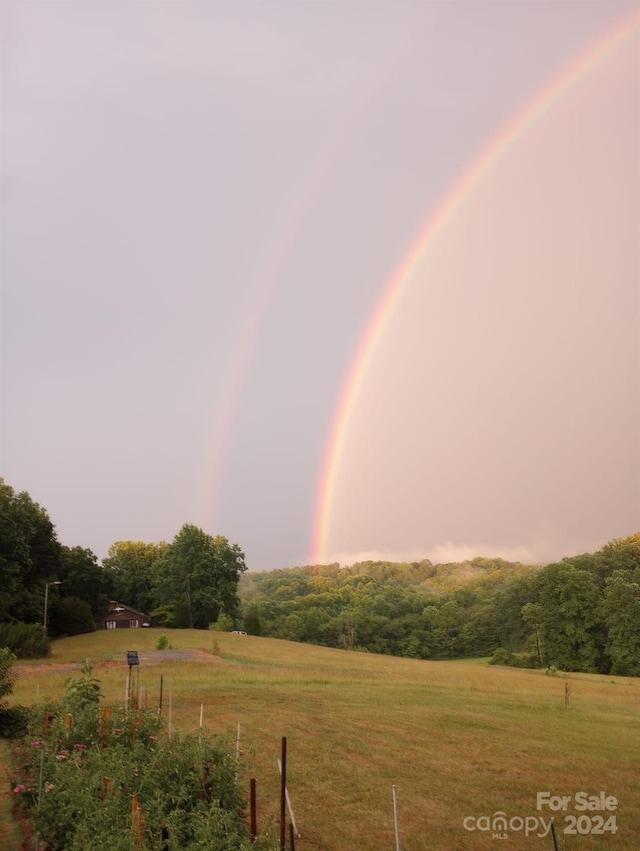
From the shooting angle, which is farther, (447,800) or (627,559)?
(627,559)

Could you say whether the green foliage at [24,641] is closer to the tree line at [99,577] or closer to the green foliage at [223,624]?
the tree line at [99,577]

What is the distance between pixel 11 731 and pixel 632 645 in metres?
68.8

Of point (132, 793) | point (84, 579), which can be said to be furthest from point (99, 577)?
point (132, 793)

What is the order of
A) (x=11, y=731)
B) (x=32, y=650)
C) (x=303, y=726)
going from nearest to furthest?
(x=11, y=731), (x=303, y=726), (x=32, y=650)

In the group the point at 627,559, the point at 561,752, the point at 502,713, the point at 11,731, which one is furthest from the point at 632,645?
the point at 11,731

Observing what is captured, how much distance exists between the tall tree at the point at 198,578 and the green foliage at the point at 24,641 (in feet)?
112

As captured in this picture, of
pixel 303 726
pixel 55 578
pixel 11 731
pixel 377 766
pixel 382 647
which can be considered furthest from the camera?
pixel 382 647

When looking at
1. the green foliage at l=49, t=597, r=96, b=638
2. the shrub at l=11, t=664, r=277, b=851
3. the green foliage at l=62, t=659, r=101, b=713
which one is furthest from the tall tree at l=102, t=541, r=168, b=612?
the shrub at l=11, t=664, r=277, b=851

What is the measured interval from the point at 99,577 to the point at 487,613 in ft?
181

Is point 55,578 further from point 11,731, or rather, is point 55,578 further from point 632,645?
point 632,645

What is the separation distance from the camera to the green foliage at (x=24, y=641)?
4953 centimetres

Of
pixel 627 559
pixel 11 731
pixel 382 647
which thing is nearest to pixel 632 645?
pixel 627 559

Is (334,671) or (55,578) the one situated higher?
(55,578)

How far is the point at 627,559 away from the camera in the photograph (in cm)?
9306
